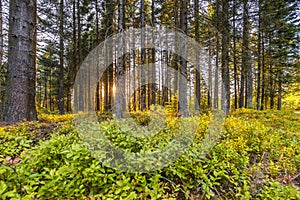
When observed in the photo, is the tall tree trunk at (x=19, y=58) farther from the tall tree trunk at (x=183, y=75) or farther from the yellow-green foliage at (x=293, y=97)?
the yellow-green foliage at (x=293, y=97)

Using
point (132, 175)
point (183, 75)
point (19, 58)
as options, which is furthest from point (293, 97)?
point (19, 58)

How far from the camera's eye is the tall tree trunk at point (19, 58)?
441 cm

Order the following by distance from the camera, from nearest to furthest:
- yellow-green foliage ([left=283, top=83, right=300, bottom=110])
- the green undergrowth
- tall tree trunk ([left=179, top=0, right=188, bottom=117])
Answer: the green undergrowth
tall tree trunk ([left=179, top=0, right=188, bottom=117])
yellow-green foliage ([left=283, top=83, right=300, bottom=110])

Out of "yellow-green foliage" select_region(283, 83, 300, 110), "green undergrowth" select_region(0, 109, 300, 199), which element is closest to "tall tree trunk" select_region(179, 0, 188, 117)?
"green undergrowth" select_region(0, 109, 300, 199)

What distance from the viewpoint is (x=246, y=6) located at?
10.4 m

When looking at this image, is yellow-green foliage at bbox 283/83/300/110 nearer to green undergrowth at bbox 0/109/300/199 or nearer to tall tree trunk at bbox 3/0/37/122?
green undergrowth at bbox 0/109/300/199

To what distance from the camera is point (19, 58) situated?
447 centimetres

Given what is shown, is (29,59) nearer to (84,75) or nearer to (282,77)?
(84,75)

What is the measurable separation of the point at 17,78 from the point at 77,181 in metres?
4.07

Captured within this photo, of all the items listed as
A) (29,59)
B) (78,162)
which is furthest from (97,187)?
(29,59)

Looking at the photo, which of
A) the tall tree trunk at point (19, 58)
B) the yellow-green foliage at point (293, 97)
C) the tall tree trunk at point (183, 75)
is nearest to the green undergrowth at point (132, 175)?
the tall tree trunk at point (19, 58)

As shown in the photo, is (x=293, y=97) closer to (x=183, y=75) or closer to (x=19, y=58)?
(x=183, y=75)

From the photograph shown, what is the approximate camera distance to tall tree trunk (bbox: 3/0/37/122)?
4406mm

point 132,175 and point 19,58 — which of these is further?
point 19,58
